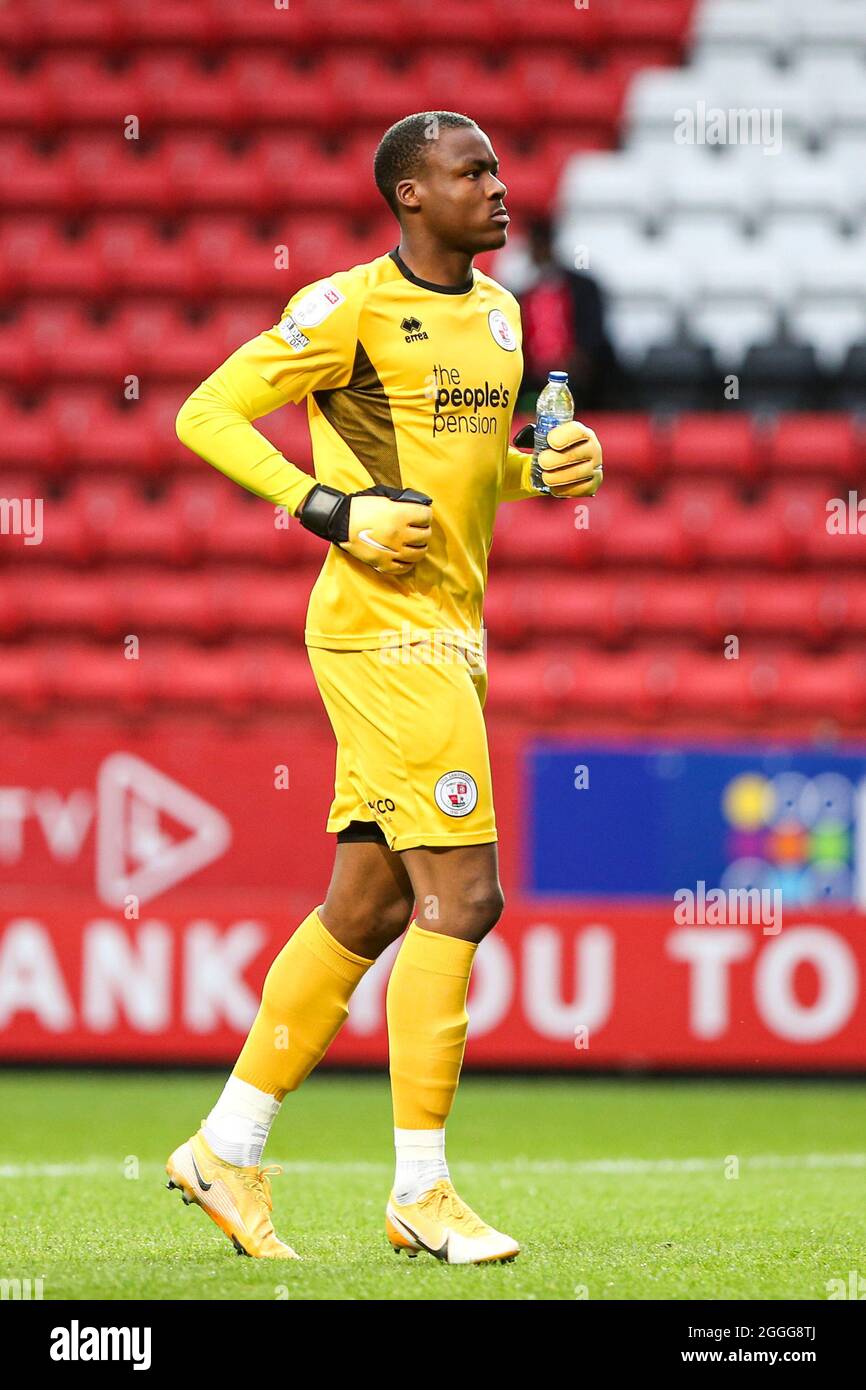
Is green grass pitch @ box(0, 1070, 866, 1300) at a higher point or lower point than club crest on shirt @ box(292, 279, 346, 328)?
lower

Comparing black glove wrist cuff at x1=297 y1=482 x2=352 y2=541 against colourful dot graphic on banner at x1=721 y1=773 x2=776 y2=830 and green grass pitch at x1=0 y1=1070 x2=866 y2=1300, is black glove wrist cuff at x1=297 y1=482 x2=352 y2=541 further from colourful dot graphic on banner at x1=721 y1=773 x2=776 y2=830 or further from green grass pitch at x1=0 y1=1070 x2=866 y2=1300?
colourful dot graphic on banner at x1=721 y1=773 x2=776 y2=830

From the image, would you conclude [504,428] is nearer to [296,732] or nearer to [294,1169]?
[294,1169]

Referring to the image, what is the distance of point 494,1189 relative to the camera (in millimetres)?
4605

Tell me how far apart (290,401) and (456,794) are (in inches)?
29.6

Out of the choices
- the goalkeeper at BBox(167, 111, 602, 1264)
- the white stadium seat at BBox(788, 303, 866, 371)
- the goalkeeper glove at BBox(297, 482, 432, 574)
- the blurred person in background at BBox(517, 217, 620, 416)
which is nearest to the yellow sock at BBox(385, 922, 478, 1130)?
the goalkeeper at BBox(167, 111, 602, 1264)

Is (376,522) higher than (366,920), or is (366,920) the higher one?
(376,522)

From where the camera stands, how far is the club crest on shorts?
344 cm

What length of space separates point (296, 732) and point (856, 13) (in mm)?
5930

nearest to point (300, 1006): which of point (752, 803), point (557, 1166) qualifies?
point (557, 1166)

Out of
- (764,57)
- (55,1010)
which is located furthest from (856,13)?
(55,1010)

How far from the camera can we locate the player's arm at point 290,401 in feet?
11.3

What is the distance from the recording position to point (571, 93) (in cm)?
1084

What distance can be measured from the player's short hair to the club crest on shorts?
1.03 meters

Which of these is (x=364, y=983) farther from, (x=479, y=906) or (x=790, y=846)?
(x=479, y=906)
